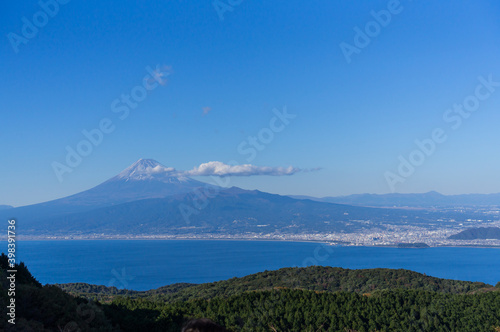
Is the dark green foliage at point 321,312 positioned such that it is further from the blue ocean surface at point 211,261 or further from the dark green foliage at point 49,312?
the blue ocean surface at point 211,261

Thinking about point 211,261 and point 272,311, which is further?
point 211,261

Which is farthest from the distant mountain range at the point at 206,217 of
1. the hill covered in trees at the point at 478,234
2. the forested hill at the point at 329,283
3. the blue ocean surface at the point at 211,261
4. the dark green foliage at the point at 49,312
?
the dark green foliage at the point at 49,312

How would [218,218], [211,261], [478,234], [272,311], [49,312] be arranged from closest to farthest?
[49,312] → [272,311] → [211,261] → [478,234] → [218,218]

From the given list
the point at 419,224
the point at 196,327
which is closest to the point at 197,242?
the point at 419,224

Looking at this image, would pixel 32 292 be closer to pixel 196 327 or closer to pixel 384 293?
pixel 196 327

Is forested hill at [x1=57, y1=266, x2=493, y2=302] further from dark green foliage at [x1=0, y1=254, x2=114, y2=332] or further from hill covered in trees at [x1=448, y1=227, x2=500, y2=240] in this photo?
hill covered in trees at [x1=448, y1=227, x2=500, y2=240]

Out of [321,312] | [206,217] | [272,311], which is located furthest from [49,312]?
[206,217]

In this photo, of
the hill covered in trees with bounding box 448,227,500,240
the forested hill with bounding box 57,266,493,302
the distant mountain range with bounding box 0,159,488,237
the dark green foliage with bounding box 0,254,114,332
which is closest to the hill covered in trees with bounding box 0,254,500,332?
the dark green foliage with bounding box 0,254,114,332

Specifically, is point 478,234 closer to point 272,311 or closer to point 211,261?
point 211,261
